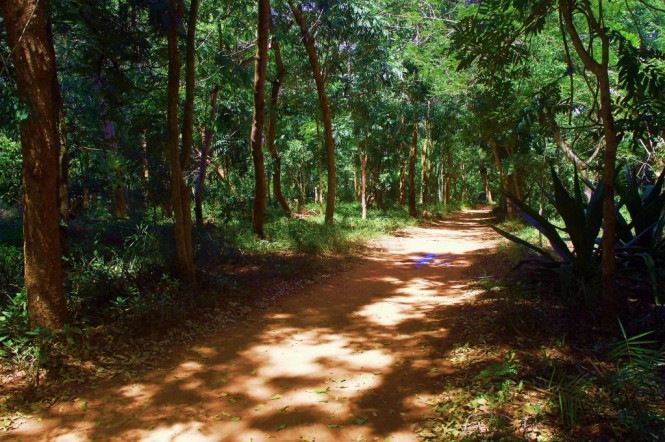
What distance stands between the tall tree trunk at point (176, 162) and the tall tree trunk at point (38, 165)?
185 cm

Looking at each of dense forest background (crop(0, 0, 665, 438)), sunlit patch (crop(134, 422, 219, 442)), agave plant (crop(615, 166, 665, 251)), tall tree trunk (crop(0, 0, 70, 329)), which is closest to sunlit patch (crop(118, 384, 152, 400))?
sunlit patch (crop(134, 422, 219, 442))

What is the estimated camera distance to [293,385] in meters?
3.73

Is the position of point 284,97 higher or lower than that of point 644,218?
higher

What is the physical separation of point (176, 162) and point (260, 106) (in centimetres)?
485

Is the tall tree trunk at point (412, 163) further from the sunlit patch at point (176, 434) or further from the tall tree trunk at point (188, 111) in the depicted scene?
the sunlit patch at point (176, 434)

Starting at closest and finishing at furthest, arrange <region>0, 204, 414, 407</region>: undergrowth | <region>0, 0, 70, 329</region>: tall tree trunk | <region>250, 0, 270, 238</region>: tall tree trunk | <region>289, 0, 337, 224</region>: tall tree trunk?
<region>0, 0, 70, 329</region>: tall tree trunk, <region>0, 204, 414, 407</region>: undergrowth, <region>250, 0, 270, 238</region>: tall tree trunk, <region>289, 0, 337, 224</region>: tall tree trunk

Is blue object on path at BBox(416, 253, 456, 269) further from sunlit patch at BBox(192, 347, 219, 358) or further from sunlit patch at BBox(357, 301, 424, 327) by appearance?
sunlit patch at BBox(192, 347, 219, 358)

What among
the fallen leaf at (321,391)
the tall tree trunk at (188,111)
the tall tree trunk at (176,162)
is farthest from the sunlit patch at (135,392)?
the tall tree trunk at (188,111)

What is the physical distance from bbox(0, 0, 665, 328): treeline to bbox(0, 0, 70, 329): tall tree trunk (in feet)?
0.04

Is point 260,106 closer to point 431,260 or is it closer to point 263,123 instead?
point 263,123

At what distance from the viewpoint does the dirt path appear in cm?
307

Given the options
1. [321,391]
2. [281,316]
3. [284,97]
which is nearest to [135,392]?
[321,391]

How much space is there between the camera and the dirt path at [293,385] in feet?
10.1

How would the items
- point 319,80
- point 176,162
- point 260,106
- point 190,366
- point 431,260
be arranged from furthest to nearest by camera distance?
point 319,80 < point 260,106 < point 431,260 < point 176,162 < point 190,366
